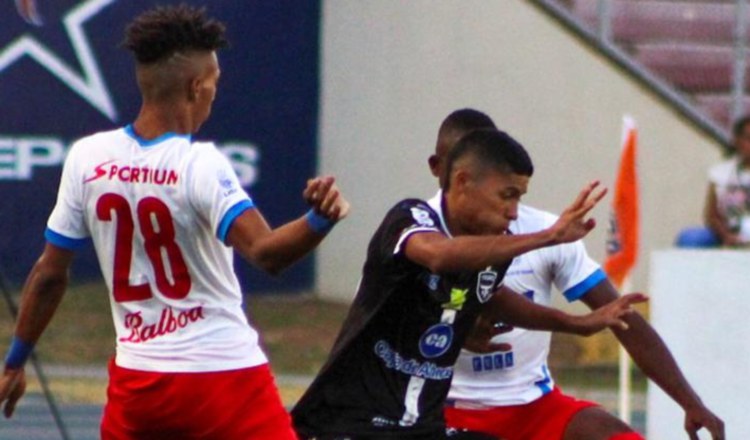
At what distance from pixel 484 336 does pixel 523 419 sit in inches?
17.4

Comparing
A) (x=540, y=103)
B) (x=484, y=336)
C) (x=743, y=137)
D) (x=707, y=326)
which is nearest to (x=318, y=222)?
(x=484, y=336)

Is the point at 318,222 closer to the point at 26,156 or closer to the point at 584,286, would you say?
the point at 584,286

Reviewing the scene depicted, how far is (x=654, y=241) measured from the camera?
1611 cm

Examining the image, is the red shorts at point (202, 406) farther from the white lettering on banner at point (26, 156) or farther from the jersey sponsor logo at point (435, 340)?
the white lettering on banner at point (26, 156)

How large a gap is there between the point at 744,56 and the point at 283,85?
4147mm

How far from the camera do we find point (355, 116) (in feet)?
55.8

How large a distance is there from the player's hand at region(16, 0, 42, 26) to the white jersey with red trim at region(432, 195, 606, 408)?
34.0 feet

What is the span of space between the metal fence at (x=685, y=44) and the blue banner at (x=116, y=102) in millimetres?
2579

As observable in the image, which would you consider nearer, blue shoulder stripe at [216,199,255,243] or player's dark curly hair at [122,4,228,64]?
blue shoulder stripe at [216,199,255,243]

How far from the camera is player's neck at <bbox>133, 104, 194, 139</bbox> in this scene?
5281 millimetres

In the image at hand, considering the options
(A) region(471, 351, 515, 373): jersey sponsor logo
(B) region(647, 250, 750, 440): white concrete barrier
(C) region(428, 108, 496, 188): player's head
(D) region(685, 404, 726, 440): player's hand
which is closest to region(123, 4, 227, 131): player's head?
(C) region(428, 108, 496, 188): player's head

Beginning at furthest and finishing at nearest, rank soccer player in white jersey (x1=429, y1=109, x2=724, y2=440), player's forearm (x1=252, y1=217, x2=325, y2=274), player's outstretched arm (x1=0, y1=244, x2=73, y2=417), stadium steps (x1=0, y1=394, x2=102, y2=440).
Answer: stadium steps (x1=0, y1=394, x2=102, y2=440)
soccer player in white jersey (x1=429, y1=109, x2=724, y2=440)
player's outstretched arm (x1=0, y1=244, x2=73, y2=417)
player's forearm (x1=252, y1=217, x2=325, y2=274)

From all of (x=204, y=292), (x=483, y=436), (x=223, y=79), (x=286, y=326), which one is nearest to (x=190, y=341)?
(x=204, y=292)

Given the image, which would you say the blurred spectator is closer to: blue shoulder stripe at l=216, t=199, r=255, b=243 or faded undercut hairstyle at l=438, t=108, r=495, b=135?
faded undercut hairstyle at l=438, t=108, r=495, b=135
